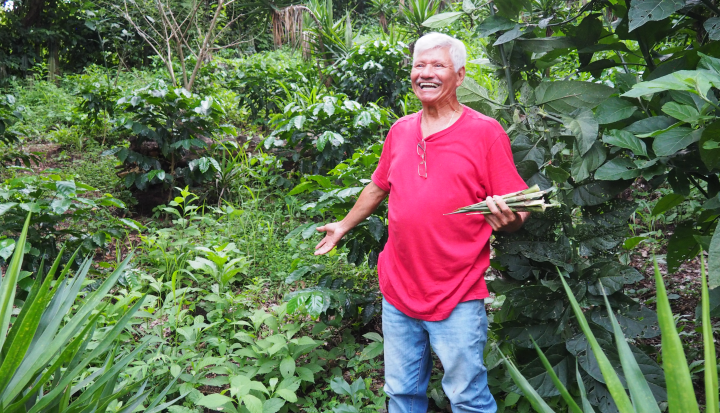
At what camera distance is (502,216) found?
→ 1.67 metres

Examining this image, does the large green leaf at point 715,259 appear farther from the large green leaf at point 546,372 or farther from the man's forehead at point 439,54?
the man's forehead at point 439,54

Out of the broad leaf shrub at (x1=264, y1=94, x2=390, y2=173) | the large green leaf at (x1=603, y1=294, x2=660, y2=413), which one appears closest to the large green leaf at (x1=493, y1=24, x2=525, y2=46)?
the large green leaf at (x1=603, y1=294, x2=660, y2=413)

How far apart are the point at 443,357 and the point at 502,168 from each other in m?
0.67

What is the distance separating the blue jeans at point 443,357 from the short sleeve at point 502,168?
0.41 metres

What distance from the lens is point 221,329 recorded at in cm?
289

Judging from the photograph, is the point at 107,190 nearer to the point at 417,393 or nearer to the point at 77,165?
the point at 77,165

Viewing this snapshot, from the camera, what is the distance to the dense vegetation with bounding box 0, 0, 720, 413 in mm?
1530

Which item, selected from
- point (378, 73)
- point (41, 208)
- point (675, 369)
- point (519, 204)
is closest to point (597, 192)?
point (519, 204)

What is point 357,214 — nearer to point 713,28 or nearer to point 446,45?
point 446,45

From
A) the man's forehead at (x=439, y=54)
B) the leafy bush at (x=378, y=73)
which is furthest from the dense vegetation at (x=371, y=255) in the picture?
the leafy bush at (x=378, y=73)

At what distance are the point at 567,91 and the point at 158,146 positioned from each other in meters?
3.95

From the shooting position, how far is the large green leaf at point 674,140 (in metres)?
1.43

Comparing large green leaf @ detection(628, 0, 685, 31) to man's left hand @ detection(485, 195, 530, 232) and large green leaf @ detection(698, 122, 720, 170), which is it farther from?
man's left hand @ detection(485, 195, 530, 232)

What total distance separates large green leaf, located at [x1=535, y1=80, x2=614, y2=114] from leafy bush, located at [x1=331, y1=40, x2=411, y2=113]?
382 cm
